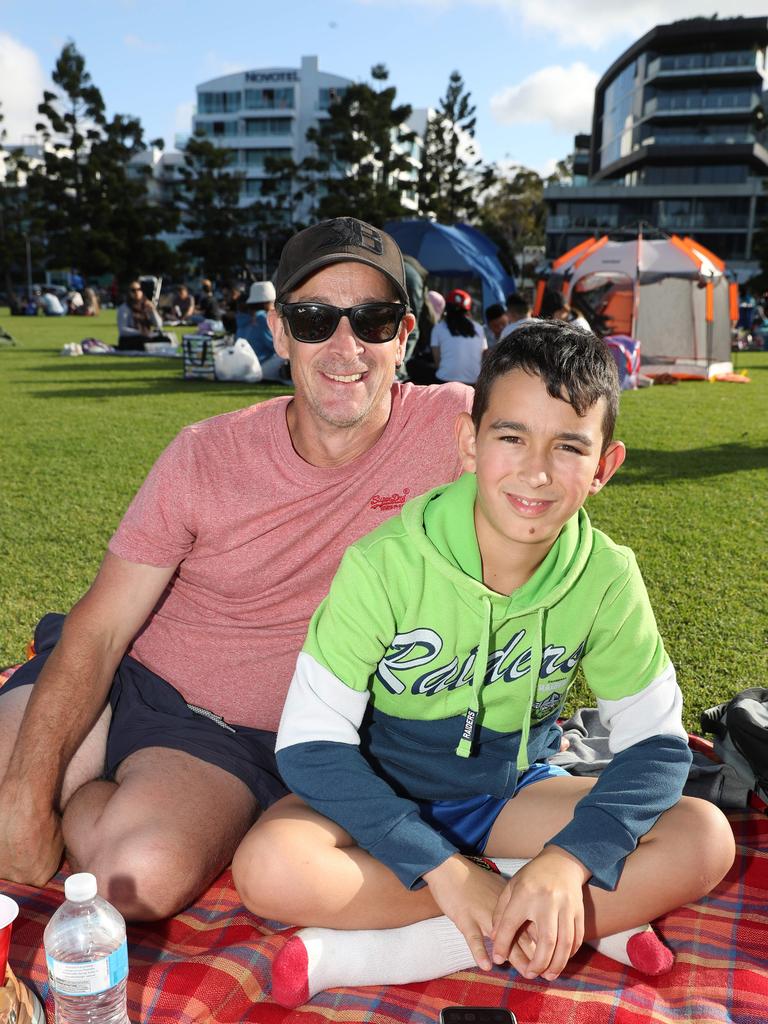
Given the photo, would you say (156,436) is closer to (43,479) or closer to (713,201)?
(43,479)

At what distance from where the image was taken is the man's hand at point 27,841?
2195 millimetres

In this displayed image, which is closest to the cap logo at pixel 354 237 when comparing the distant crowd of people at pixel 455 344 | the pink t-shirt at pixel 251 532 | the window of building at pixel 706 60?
the pink t-shirt at pixel 251 532

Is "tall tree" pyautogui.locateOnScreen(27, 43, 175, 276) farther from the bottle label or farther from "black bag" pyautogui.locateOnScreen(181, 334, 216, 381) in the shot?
the bottle label

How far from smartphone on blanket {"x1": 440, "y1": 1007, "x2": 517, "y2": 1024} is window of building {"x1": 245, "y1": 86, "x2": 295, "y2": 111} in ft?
303

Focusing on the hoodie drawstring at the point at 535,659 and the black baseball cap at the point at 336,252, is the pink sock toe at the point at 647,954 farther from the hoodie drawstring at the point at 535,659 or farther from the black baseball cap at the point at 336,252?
the black baseball cap at the point at 336,252

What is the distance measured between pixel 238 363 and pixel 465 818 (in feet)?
40.4

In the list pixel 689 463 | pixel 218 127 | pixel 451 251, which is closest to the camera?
pixel 689 463

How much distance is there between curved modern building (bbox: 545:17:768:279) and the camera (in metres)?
72.1

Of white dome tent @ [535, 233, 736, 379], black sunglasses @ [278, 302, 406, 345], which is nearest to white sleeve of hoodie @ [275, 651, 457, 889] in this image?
black sunglasses @ [278, 302, 406, 345]

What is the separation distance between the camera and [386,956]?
1.96 metres

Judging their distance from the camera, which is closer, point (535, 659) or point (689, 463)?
point (535, 659)

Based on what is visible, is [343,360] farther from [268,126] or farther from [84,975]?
[268,126]

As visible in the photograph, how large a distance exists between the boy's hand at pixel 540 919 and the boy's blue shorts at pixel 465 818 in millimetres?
402

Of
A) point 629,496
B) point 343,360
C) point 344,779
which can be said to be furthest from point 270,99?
point 344,779
